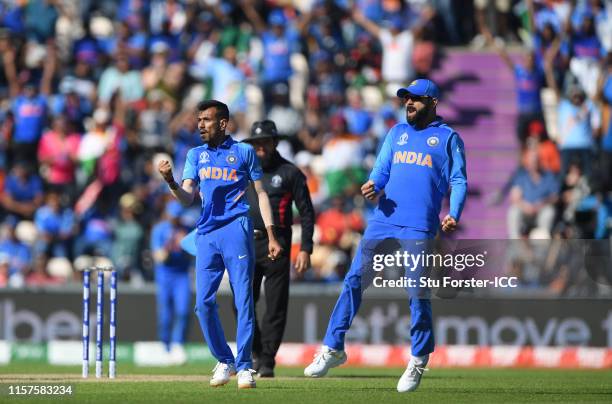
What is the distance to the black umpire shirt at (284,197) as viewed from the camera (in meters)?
14.8

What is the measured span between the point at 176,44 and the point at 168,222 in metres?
5.95

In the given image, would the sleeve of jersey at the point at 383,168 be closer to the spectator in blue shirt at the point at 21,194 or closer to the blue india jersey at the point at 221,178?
the blue india jersey at the point at 221,178

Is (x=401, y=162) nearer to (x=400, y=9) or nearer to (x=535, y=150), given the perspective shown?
(x=535, y=150)

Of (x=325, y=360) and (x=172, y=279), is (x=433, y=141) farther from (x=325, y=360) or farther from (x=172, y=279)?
(x=172, y=279)

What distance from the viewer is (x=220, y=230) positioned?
12188 mm

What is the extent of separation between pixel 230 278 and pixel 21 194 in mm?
11476

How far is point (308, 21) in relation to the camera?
2533 cm

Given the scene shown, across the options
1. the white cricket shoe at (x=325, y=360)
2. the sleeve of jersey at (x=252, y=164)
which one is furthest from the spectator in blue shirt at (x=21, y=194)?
the white cricket shoe at (x=325, y=360)

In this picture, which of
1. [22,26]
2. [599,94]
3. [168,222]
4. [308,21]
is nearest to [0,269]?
[168,222]

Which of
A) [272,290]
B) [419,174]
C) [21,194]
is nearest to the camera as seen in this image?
[419,174]

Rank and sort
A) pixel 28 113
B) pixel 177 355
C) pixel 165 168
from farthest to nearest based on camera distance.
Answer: pixel 28 113 → pixel 177 355 → pixel 165 168

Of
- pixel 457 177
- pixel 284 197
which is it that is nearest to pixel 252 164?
pixel 457 177

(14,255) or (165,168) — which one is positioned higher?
(165,168)

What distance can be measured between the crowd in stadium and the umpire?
6220mm
